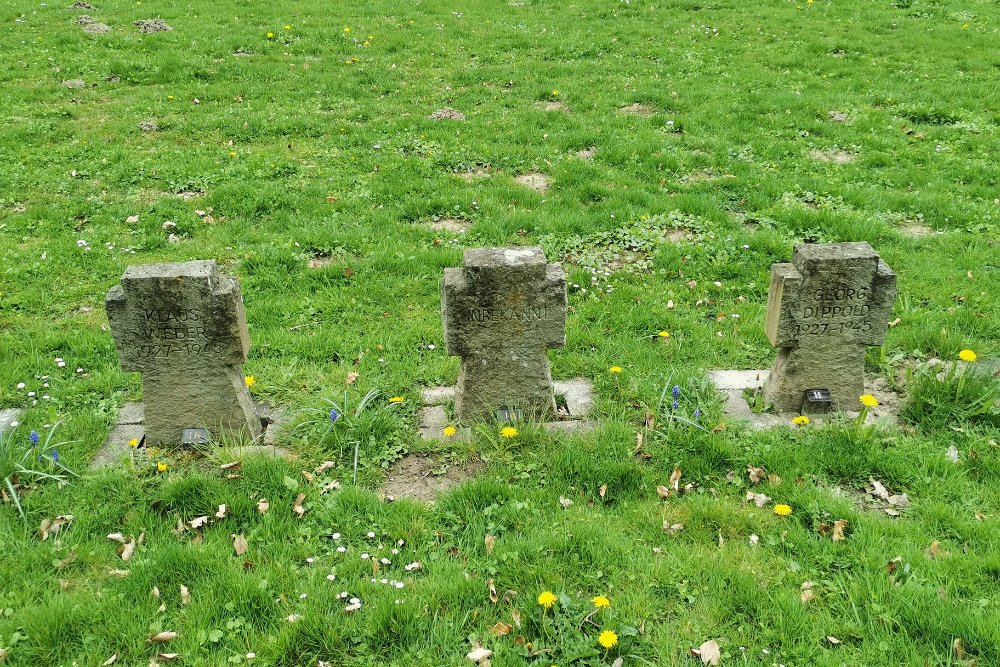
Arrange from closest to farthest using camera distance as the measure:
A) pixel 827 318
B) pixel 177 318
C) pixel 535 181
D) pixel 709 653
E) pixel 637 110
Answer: pixel 709 653, pixel 177 318, pixel 827 318, pixel 535 181, pixel 637 110

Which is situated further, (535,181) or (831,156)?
(831,156)

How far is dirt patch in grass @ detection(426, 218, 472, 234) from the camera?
7.81 metres

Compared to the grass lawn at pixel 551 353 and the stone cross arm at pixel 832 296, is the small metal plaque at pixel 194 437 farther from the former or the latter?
the stone cross arm at pixel 832 296

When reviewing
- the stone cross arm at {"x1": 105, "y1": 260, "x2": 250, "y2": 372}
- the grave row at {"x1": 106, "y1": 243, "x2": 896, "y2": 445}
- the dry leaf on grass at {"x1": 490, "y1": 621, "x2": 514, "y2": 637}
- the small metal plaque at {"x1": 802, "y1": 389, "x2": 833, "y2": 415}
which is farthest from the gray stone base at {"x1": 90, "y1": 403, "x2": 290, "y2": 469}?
the small metal plaque at {"x1": 802, "y1": 389, "x2": 833, "y2": 415}

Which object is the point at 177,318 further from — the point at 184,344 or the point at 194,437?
the point at 194,437

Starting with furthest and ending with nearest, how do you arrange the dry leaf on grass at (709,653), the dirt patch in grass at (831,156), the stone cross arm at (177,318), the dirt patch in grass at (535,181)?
the dirt patch in grass at (831,156) → the dirt patch in grass at (535,181) → the stone cross arm at (177,318) → the dry leaf on grass at (709,653)

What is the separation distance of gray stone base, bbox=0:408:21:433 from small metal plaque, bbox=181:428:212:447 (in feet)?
3.97

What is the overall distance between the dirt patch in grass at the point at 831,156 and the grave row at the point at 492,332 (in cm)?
494

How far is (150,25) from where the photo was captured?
14.1 m

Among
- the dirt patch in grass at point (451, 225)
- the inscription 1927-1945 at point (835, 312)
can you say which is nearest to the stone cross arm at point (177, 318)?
the dirt patch in grass at point (451, 225)

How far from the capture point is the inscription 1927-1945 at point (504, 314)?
186 inches

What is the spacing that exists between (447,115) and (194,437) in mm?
7117

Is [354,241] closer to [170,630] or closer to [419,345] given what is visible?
[419,345]

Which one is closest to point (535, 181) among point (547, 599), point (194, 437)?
point (194, 437)
